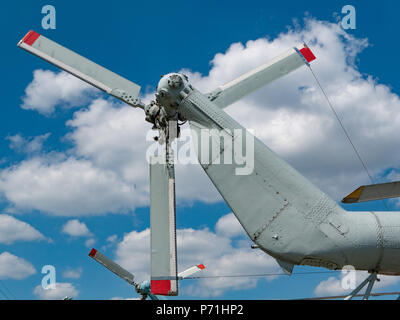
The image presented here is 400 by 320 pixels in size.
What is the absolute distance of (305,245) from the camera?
1065 cm

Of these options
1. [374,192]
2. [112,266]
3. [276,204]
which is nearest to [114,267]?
[112,266]

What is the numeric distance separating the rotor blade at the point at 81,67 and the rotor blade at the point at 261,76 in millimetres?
2576

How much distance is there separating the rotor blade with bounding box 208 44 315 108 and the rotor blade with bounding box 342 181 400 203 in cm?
456

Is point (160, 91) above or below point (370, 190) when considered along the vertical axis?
above

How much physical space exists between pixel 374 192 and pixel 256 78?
5.05 meters

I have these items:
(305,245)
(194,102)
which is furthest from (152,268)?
(194,102)

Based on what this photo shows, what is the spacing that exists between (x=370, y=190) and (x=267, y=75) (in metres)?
4.88

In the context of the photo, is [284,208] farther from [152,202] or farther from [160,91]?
[160,91]

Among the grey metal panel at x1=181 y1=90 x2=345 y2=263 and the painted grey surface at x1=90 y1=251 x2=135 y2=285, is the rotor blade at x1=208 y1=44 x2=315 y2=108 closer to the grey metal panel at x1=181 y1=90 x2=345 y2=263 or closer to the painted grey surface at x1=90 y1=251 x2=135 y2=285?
the grey metal panel at x1=181 y1=90 x2=345 y2=263

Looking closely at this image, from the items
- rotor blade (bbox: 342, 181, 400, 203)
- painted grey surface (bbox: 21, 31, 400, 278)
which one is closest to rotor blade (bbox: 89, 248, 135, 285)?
painted grey surface (bbox: 21, 31, 400, 278)

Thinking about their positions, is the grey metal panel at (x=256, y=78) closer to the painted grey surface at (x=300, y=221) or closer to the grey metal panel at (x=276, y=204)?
the grey metal panel at (x=276, y=204)

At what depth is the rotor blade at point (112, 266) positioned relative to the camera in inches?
1117
